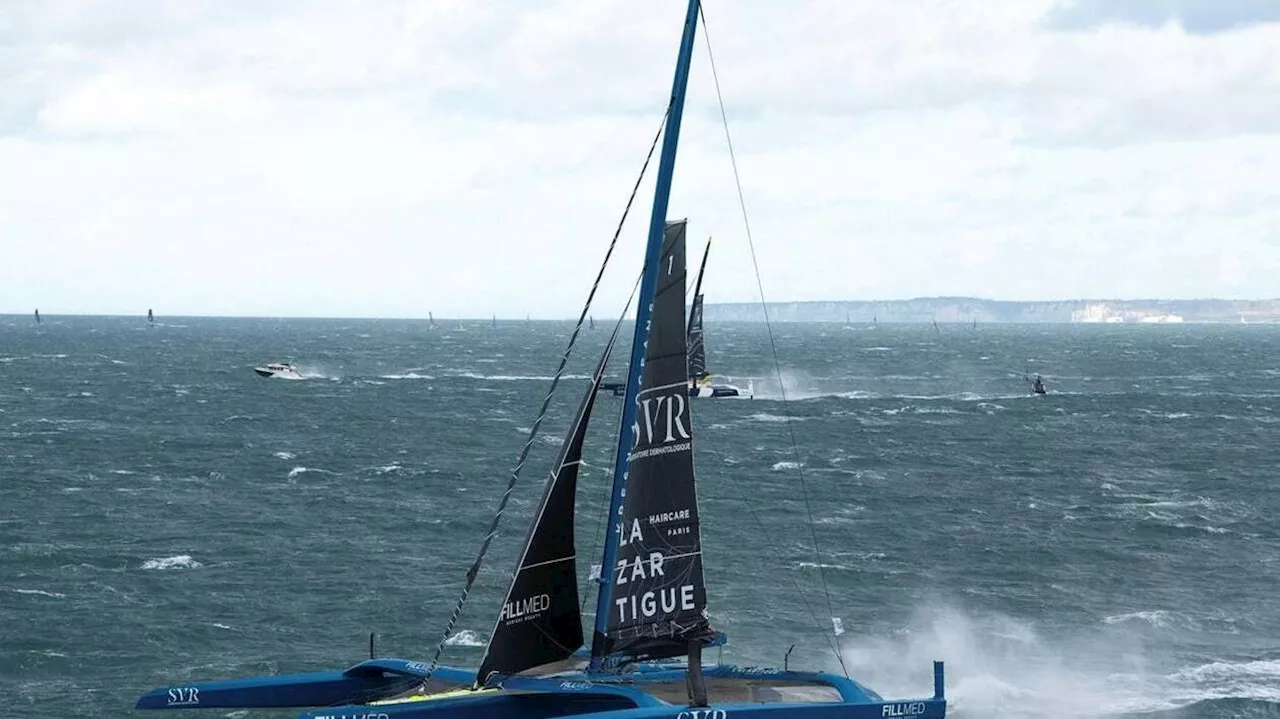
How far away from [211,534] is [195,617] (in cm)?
1259

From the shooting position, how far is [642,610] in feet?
70.8

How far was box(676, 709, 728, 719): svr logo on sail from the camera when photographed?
2138cm

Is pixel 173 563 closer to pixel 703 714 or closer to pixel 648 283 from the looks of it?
pixel 703 714

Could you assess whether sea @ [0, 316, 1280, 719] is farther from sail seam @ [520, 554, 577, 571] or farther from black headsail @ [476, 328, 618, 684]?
sail seam @ [520, 554, 577, 571]

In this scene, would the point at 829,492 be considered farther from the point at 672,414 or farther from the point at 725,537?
the point at 672,414

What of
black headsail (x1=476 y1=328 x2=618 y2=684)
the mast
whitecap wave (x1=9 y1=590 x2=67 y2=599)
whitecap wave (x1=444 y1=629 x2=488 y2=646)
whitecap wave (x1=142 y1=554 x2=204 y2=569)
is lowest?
whitecap wave (x1=444 y1=629 x2=488 y2=646)

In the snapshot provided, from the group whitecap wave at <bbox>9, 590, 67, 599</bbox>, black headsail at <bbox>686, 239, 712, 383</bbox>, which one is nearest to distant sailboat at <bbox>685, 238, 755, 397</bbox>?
black headsail at <bbox>686, 239, 712, 383</bbox>

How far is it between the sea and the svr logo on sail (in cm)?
402

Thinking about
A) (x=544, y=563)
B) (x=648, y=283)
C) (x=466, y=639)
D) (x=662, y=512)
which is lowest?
(x=466, y=639)

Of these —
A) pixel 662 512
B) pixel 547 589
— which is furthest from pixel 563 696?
pixel 662 512

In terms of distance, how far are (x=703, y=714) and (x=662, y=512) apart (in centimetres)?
329

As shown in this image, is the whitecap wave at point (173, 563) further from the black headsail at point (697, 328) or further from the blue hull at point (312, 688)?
the black headsail at point (697, 328)

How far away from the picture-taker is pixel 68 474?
66.9 m

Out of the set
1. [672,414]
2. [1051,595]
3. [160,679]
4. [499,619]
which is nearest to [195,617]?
[160,679]
